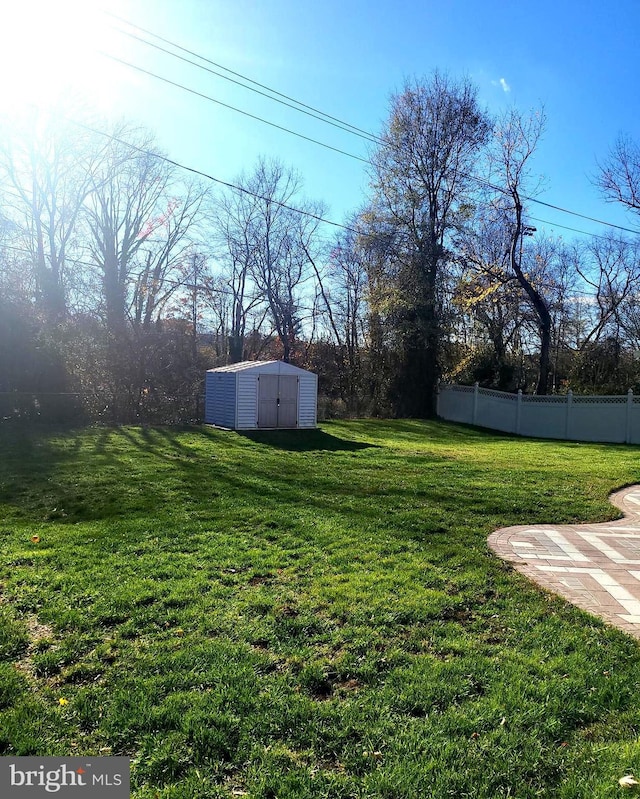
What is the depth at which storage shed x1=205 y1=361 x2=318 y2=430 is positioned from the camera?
45.6 ft

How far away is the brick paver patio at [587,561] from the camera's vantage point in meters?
3.72

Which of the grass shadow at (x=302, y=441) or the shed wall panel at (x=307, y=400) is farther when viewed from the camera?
the shed wall panel at (x=307, y=400)

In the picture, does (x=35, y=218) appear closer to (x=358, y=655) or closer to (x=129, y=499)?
(x=129, y=499)

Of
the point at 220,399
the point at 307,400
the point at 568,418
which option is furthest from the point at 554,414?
the point at 220,399

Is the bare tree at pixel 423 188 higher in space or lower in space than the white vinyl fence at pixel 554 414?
higher

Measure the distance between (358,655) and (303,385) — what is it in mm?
11983

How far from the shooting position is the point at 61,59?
9.12m

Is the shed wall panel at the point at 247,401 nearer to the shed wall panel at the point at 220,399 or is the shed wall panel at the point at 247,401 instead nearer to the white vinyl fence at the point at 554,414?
the shed wall panel at the point at 220,399

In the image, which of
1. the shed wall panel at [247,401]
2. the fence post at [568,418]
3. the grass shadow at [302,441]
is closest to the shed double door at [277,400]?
the shed wall panel at [247,401]

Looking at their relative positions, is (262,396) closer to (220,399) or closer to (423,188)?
(220,399)

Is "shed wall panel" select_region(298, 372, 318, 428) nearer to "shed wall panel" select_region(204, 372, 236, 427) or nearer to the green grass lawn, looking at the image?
"shed wall panel" select_region(204, 372, 236, 427)

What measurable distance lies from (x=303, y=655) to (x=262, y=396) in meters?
11.5

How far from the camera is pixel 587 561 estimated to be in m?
4.65

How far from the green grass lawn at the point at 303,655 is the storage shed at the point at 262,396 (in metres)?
7.52
